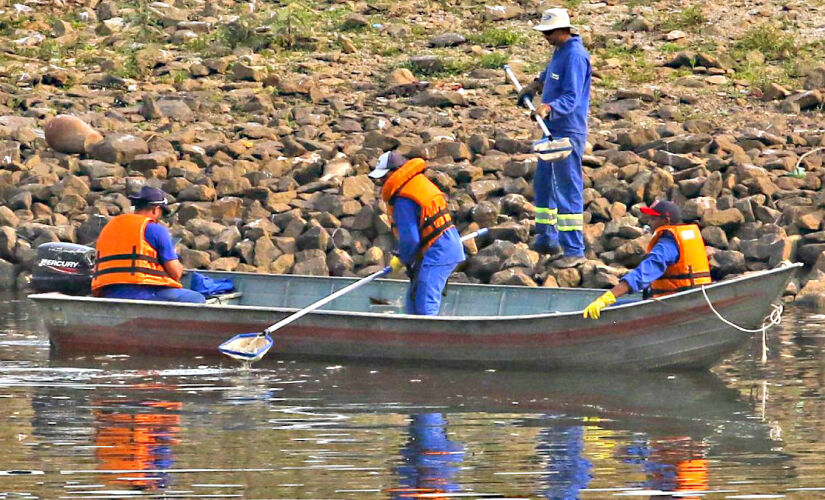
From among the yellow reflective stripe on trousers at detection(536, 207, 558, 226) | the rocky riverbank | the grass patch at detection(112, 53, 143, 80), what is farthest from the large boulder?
the yellow reflective stripe on trousers at detection(536, 207, 558, 226)

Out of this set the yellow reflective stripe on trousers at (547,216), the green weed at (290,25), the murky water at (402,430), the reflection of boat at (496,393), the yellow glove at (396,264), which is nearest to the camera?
the murky water at (402,430)

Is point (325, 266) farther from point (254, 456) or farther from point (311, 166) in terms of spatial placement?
point (254, 456)

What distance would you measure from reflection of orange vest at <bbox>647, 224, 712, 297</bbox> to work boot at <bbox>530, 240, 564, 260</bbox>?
3.23 metres

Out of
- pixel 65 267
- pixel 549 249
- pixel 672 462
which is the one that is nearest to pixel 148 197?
pixel 65 267

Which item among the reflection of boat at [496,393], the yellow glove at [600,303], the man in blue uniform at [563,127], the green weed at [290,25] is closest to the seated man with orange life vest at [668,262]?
the yellow glove at [600,303]

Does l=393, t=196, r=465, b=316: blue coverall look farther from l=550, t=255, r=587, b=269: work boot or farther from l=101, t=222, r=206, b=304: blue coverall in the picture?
l=550, t=255, r=587, b=269: work boot

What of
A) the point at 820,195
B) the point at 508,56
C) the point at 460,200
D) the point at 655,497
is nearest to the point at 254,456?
the point at 655,497

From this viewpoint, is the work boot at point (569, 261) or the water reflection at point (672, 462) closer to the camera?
the water reflection at point (672, 462)

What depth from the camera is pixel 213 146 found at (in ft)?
62.4

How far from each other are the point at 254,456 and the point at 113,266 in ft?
12.3

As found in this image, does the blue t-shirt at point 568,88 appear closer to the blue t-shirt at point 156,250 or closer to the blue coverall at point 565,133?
the blue coverall at point 565,133

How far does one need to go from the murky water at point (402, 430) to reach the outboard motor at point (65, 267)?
4.13 feet

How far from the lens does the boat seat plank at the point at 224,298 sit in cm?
1422

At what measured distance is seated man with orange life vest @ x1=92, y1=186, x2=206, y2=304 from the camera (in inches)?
504
